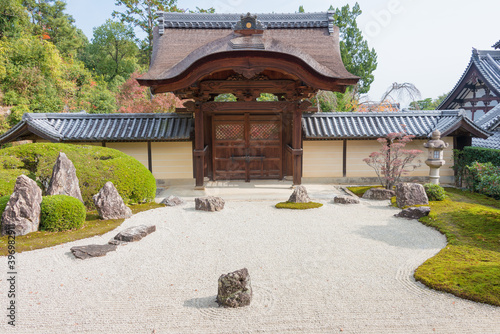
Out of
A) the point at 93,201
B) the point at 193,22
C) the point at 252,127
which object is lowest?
the point at 93,201

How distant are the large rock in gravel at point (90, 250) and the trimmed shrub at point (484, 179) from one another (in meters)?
9.06

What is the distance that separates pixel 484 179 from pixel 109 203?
9768mm

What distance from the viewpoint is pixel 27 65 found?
19766mm

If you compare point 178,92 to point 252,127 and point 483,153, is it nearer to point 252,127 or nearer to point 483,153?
point 252,127

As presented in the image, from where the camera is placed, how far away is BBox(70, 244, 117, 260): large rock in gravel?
5.71 meters

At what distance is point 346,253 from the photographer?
589cm

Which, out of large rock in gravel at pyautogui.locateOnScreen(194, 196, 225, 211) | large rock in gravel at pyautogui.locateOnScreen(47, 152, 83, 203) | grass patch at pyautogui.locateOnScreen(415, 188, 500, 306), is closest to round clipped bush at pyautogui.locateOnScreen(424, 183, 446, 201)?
grass patch at pyautogui.locateOnScreen(415, 188, 500, 306)

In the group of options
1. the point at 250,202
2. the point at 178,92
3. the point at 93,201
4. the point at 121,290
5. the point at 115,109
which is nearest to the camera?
the point at 121,290

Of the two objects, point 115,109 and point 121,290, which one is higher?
point 115,109

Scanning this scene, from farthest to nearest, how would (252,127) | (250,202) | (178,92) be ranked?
1. (252,127)
2. (178,92)
3. (250,202)

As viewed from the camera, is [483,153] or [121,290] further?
[483,153]

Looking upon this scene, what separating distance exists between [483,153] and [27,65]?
74.7 feet

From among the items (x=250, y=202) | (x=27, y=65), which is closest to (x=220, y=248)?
(x=250, y=202)

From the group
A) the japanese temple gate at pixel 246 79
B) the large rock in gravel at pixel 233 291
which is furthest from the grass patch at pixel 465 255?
the japanese temple gate at pixel 246 79
